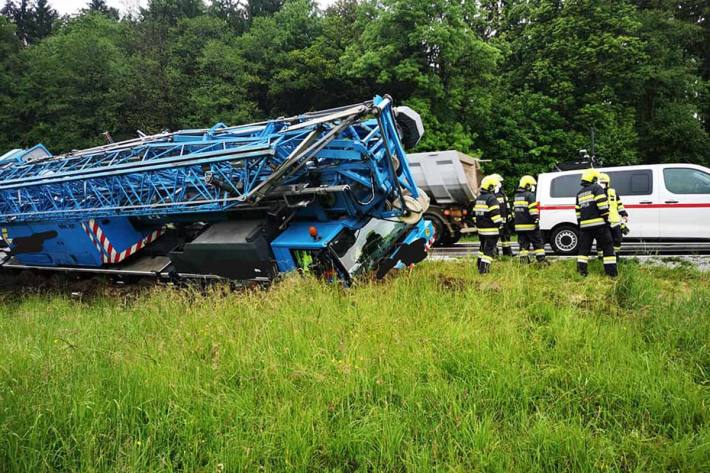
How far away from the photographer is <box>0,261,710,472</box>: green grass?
91.0 inches

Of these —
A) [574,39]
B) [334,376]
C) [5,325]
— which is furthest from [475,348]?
[574,39]

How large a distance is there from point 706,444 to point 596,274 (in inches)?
201

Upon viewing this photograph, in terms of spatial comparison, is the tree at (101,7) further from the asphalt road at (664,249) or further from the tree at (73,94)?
the asphalt road at (664,249)

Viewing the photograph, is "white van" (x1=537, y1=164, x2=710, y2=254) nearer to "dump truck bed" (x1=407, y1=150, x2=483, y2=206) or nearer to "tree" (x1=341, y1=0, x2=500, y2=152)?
"dump truck bed" (x1=407, y1=150, x2=483, y2=206)

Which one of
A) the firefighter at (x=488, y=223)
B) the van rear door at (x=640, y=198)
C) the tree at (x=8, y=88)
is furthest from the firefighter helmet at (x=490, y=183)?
the tree at (x=8, y=88)

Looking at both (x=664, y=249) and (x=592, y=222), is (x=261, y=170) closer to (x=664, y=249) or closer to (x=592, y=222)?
(x=592, y=222)

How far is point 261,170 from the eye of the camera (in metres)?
5.71

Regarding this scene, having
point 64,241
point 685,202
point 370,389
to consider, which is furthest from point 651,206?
point 64,241

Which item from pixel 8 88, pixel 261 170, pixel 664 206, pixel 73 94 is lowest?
pixel 664 206

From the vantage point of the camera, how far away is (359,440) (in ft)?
7.92

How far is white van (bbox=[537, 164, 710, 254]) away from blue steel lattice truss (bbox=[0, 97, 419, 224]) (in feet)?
15.6

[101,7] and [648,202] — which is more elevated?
[101,7]

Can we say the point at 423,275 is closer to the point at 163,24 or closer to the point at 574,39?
the point at 574,39

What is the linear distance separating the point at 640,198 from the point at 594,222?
3398 millimetres
